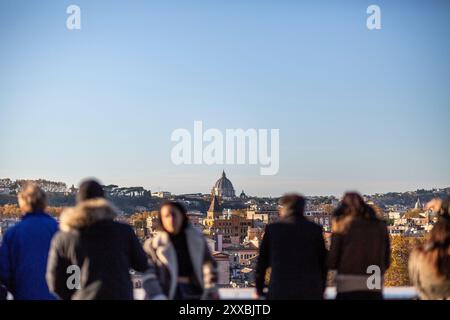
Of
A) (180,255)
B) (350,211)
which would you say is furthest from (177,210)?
(350,211)

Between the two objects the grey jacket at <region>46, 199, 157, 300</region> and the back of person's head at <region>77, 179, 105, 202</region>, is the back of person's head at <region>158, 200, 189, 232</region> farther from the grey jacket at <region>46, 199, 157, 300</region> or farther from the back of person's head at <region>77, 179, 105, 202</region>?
the back of person's head at <region>77, 179, 105, 202</region>

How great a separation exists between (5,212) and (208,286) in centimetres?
5676

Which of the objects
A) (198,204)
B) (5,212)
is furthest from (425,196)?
(5,212)

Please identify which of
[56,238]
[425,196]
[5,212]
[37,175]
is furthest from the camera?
[425,196]

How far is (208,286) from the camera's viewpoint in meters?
3.75

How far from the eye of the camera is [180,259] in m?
3.74

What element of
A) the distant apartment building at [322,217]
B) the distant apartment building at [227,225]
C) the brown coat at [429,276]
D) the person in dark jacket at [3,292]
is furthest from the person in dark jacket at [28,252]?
the distant apartment building at [227,225]

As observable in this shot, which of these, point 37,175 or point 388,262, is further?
point 37,175

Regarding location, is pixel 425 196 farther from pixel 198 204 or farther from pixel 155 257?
pixel 155 257

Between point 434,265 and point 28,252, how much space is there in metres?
1.86

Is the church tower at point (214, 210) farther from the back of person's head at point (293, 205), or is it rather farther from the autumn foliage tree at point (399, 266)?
the back of person's head at point (293, 205)

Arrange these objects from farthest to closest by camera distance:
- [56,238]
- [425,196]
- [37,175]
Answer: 1. [425,196]
2. [37,175]
3. [56,238]

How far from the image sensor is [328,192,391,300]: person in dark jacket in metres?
3.90
